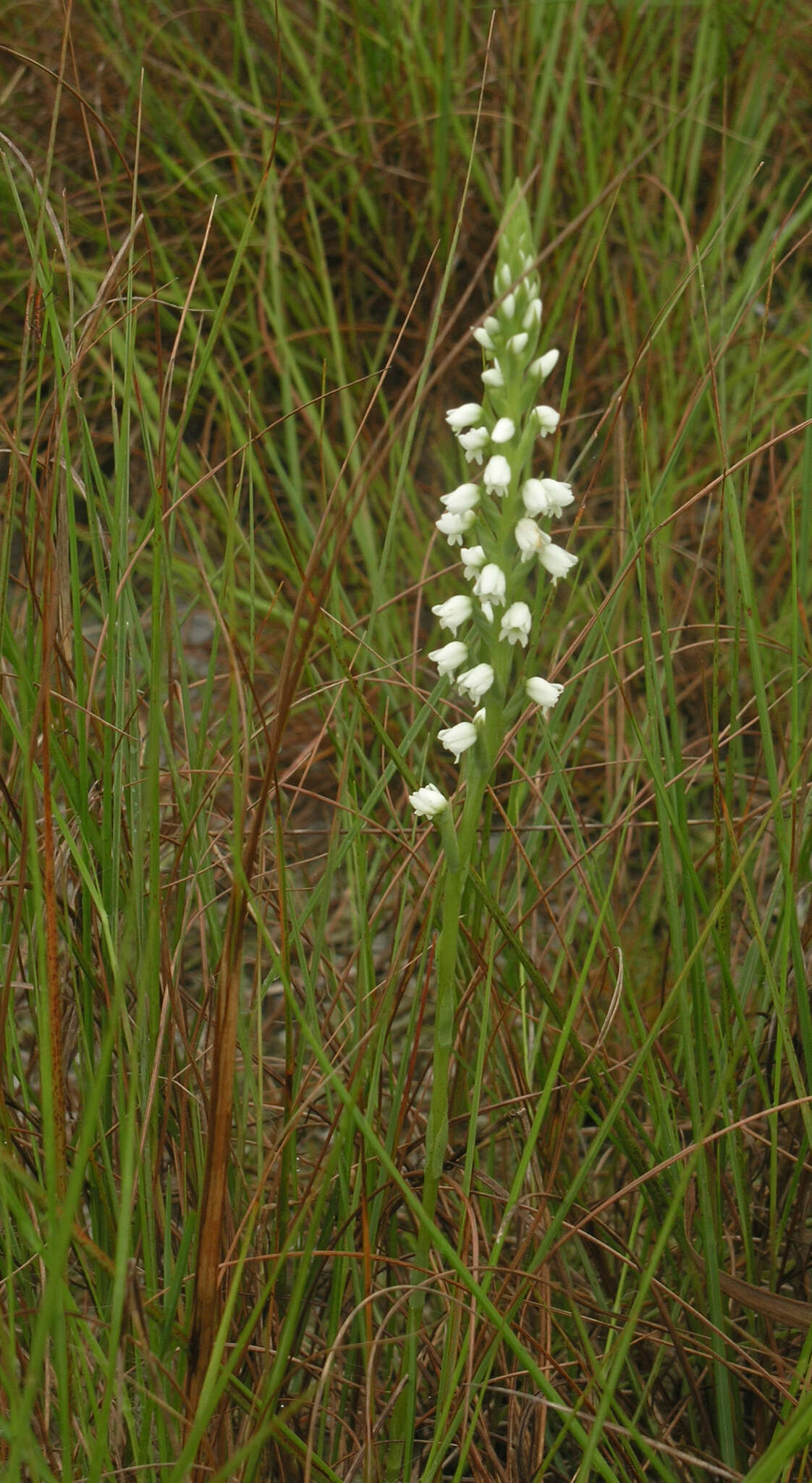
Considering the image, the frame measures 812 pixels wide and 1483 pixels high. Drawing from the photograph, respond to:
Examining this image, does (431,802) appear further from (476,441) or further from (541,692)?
(476,441)

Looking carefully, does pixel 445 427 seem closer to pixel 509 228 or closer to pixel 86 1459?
pixel 509 228

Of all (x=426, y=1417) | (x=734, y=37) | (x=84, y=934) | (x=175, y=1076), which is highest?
(x=734, y=37)

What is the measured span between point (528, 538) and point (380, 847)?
103cm

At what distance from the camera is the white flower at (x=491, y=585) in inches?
52.1

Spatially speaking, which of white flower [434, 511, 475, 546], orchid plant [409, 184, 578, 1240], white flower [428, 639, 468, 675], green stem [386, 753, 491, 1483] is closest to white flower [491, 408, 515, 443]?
orchid plant [409, 184, 578, 1240]

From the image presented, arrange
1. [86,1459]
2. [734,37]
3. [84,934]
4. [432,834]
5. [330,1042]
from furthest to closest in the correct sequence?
[734,37] → [432,834] → [330,1042] → [84,934] → [86,1459]

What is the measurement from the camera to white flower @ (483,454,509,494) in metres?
1.27

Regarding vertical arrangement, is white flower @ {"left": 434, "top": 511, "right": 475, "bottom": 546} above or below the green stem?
above

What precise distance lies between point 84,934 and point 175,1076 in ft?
0.83

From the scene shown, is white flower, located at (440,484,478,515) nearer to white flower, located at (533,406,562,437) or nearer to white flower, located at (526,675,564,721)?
white flower, located at (533,406,562,437)

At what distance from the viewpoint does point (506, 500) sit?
4.36 feet

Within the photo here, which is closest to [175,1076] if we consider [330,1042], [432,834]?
[330,1042]

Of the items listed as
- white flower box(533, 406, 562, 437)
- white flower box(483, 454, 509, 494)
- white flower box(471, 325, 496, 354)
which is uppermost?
white flower box(471, 325, 496, 354)

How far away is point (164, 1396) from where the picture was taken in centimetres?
137
